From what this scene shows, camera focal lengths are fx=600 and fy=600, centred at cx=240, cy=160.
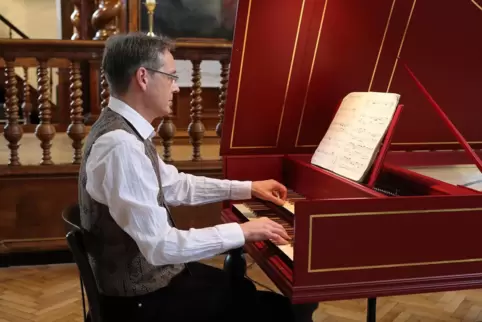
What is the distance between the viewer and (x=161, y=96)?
65.2 inches

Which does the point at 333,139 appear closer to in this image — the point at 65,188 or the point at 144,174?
the point at 144,174

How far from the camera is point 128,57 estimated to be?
1.59m

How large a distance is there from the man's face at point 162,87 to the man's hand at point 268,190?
1.72 ft

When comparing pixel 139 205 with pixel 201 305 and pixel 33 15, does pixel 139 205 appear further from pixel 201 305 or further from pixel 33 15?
pixel 33 15

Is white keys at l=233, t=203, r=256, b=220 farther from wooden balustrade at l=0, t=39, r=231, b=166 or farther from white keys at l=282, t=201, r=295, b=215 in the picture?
wooden balustrade at l=0, t=39, r=231, b=166

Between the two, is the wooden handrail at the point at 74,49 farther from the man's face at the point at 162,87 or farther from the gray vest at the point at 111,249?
the gray vest at the point at 111,249

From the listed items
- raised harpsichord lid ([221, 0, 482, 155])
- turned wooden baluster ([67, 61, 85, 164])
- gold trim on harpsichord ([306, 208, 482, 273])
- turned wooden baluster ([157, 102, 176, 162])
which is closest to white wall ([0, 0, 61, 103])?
turned wooden baluster ([67, 61, 85, 164])

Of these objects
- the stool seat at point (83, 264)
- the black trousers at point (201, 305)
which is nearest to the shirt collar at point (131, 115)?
the stool seat at point (83, 264)

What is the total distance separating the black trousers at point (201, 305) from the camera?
1.60 metres

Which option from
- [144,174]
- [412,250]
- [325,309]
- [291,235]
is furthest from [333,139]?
[325,309]

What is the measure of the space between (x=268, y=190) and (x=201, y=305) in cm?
56

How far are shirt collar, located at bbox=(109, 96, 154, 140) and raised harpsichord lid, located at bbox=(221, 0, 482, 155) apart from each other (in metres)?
0.55

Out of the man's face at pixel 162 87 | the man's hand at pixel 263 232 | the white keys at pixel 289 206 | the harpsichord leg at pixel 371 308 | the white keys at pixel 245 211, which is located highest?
the man's face at pixel 162 87

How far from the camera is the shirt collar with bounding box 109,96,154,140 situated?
1622mm
